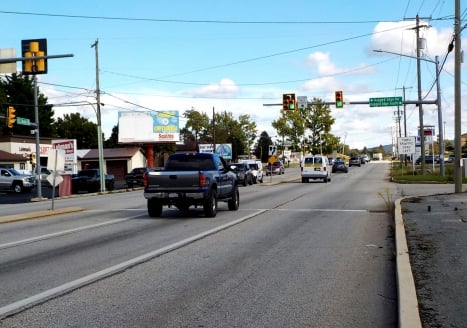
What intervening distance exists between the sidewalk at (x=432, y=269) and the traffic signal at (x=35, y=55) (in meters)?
14.6

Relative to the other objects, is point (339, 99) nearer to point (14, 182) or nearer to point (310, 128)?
point (14, 182)

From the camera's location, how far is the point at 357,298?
6695 millimetres

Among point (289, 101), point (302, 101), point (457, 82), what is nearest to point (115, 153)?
point (302, 101)

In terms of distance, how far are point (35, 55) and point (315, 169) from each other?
25.5 meters

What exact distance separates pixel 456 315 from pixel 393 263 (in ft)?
11.1

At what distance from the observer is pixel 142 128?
233 feet

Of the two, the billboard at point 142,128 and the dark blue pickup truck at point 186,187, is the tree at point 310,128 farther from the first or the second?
the dark blue pickup truck at point 186,187

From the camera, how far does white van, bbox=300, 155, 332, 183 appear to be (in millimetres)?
42375

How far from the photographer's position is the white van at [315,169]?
42375 mm

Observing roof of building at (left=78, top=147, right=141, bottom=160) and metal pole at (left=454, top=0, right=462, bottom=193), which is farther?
roof of building at (left=78, top=147, right=141, bottom=160)

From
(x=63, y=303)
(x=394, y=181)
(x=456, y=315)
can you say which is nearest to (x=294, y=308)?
(x=456, y=315)

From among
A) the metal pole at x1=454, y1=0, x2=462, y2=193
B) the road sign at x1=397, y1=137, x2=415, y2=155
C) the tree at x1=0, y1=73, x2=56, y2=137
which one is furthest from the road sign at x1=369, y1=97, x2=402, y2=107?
the tree at x1=0, y1=73, x2=56, y2=137

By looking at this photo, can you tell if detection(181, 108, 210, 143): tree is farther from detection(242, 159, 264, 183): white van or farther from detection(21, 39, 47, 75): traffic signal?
detection(21, 39, 47, 75): traffic signal

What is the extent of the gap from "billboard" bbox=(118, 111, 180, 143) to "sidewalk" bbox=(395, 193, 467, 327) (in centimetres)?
5877
